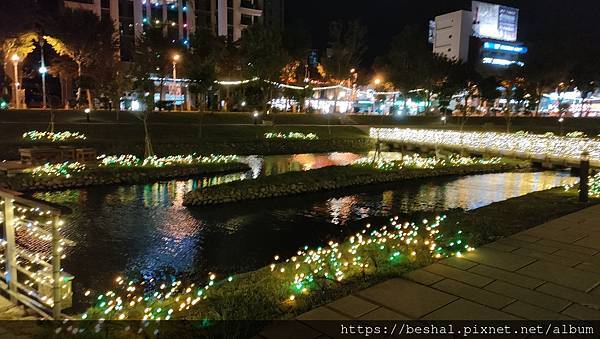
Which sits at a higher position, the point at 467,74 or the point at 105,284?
the point at 467,74

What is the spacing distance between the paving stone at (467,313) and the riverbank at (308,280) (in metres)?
1.07

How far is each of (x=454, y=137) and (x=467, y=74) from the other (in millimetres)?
40586

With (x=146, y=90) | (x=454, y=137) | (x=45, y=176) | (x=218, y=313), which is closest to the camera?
(x=218, y=313)

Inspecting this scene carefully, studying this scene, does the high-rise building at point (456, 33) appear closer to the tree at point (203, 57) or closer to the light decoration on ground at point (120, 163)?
the tree at point (203, 57)

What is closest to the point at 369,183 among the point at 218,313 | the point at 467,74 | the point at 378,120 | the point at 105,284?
the point at 105,284

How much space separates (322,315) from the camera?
4957 millimetres

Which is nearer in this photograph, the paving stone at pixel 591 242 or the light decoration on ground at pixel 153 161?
the paving stone at pixel 591 242

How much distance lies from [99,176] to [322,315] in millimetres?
15570

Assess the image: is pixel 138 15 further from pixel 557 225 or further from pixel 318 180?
pixel 557 225

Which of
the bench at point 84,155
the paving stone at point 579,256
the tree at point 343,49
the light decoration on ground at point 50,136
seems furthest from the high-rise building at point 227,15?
the paving stone at point 579,256

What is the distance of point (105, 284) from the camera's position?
331 inches

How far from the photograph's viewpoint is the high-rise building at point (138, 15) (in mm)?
58312

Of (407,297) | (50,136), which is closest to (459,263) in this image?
(407,297)

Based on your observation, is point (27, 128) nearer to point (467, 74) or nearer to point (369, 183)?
point (369, 183)
